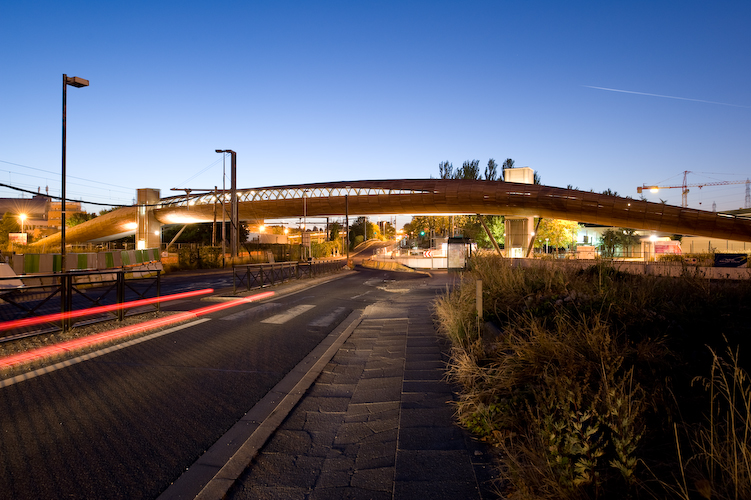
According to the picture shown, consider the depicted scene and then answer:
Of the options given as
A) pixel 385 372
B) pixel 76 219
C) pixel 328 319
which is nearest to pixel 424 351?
pixel 385 372

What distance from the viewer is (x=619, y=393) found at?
327 cm

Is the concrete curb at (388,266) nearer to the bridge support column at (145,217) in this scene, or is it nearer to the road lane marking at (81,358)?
the bridge support column at (145,217)

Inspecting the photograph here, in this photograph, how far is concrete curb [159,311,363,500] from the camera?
3344 mm

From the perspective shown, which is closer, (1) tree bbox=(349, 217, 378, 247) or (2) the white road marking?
(2) the white road marking

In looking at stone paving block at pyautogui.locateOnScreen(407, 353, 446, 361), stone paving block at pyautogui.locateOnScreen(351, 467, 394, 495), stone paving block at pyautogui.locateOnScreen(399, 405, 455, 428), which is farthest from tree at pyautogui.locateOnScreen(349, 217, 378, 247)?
stone paving block at pyautogui.locateOnScreen(351, 467, 394, 495)

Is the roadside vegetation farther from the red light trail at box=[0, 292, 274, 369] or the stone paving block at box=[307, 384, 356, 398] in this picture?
the red light trail at box=[0, 292, 274, 369]

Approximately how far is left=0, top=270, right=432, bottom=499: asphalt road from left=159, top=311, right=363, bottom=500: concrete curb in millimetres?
125

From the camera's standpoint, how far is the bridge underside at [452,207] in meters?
40.0

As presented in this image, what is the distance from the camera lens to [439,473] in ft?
11.1

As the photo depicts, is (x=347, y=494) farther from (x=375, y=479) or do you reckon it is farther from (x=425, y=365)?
(x=425, y=365)

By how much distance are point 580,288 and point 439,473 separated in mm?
4807

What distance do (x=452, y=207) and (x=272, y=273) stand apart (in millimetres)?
32095

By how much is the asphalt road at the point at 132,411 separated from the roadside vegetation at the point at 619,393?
9.39 feet

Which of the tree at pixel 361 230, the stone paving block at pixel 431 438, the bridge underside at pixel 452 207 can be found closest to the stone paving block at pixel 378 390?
the stone paving block at pixel 431 438
